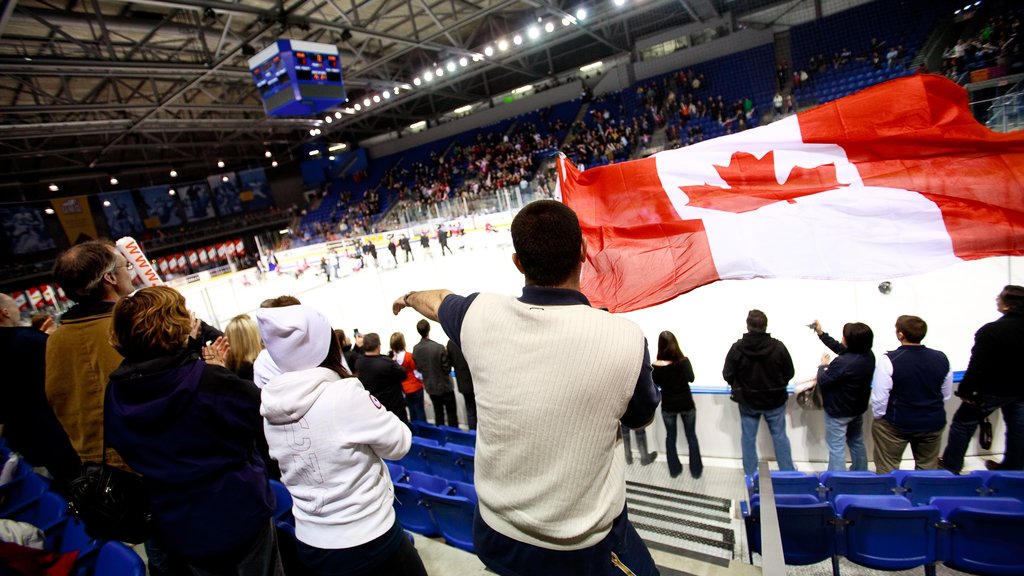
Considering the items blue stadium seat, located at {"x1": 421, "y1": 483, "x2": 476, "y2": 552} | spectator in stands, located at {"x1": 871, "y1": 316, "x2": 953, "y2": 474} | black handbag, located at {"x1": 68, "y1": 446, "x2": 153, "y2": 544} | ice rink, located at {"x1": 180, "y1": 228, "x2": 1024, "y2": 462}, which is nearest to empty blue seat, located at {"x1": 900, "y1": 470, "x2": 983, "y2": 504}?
spectator in stands, located at {"x1": 871, "y1": 316, "x2": 953, "y2": 474}

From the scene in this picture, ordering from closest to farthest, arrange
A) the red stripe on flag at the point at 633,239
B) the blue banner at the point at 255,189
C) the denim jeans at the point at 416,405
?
the red stripe on flag at the point at 633,239 → the denim jeans at the point at 416,405 → the blue banner at the point at 255,189

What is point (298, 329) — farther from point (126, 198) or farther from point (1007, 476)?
point (126, 198)

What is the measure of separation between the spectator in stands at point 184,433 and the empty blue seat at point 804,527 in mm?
2588

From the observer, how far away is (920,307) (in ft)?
20.1

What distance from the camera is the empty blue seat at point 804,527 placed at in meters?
2.70

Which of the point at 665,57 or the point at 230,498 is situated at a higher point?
the point at 665,57

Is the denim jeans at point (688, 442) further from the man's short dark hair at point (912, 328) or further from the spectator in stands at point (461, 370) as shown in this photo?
the spectator in stands at point (461, 370)

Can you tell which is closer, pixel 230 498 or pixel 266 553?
pixel 230 498

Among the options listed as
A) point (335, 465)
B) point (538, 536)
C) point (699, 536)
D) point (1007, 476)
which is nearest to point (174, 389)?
point (335, 465)

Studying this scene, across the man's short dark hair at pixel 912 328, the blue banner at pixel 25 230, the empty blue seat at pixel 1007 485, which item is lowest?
the empty blue seat at pixel 1007 485

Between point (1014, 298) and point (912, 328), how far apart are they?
63 centimetres

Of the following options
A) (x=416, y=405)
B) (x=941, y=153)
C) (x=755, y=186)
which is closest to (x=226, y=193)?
(x=416, y=405)

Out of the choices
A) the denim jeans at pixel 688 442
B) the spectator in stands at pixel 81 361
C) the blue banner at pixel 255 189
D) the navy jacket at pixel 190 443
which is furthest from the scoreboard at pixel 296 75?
the blue banner at pixel 255 189

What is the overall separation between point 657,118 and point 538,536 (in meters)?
24.2
